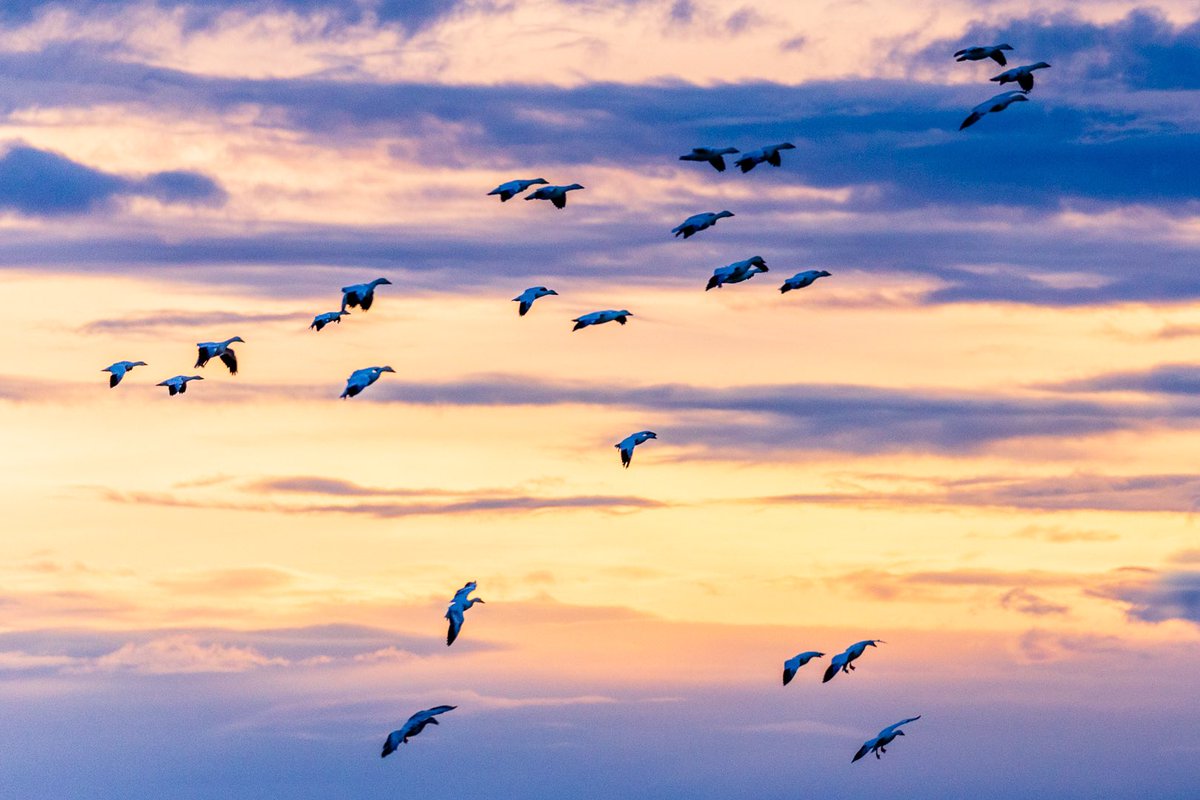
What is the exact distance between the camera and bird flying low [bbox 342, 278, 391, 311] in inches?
6831

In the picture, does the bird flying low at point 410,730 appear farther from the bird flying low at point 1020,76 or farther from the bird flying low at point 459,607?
the bird flying low at point 1020,76

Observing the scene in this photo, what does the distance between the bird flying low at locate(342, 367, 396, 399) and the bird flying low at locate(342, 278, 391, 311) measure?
23.8 ft

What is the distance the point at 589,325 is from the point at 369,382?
63.6 ft

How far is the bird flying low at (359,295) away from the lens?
174m

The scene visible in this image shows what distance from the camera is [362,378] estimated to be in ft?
545

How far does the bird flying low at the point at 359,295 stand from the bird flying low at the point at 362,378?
7.27m

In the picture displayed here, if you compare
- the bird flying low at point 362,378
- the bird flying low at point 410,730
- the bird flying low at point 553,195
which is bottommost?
the bird flying low at point 410,730

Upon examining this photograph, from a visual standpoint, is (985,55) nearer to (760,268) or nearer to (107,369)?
(760,268)

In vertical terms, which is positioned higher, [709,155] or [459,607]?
[709,155]

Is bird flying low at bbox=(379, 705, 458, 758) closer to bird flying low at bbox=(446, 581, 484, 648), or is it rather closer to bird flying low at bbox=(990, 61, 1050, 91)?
bird flying low at bbox=(446, 581, 484, 648)

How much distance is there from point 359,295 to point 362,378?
421 inches

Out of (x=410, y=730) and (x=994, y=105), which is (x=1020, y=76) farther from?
(x=410, y=730)

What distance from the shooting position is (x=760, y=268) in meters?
177

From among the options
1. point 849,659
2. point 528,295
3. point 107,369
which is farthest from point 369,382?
point 849,659
